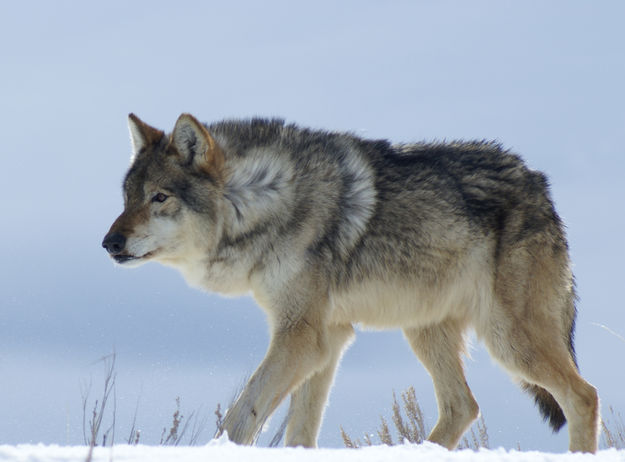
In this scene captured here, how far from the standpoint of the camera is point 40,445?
2.56 meters

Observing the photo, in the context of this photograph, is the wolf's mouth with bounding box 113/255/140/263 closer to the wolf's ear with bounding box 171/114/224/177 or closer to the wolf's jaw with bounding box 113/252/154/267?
the wolf's jaw with bounding box 113/252/154/267

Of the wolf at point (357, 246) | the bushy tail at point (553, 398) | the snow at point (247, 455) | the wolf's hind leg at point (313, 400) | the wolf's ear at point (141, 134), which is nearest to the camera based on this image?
the snow at point (247, 455)

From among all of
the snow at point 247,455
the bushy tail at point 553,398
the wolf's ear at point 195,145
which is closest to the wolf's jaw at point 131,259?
the wolf's ear at point 195,145

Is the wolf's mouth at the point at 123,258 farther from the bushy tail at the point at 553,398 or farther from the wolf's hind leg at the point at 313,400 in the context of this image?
the bushy tail at the point at 553,398

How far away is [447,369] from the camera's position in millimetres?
5641

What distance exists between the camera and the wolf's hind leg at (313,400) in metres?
5.28

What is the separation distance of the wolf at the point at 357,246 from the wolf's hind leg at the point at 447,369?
0.03 ft

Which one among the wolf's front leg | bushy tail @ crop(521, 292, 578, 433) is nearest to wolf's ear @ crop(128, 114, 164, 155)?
the wolf's front leg

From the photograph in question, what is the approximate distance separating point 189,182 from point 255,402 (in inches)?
56.1

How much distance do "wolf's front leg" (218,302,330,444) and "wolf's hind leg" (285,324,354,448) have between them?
55 centimetres

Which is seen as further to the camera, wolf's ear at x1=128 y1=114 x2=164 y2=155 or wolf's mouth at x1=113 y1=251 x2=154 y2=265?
wolf's ear at x1=128 y1=114 x2=164 y2=155

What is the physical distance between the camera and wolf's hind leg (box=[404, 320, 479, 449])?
556 cm

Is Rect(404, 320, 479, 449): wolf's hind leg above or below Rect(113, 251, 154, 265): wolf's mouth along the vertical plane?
below

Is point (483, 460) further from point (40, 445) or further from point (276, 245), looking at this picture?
point (276, 245)
